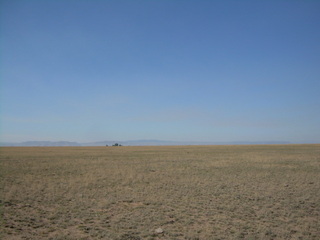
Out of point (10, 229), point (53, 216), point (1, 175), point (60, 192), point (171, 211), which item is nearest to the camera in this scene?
point (10, 229)

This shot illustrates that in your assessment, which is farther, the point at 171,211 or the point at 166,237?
the point at 171,211

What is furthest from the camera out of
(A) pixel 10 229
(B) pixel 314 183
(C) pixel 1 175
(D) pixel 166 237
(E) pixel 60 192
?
(C) pixel 1 175

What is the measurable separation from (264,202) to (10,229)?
11.0 meters

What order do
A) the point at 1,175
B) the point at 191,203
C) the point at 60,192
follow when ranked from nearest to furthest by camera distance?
the point at 191,203, the point at 60,192, the point at 1,175

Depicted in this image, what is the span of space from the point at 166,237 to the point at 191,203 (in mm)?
4188

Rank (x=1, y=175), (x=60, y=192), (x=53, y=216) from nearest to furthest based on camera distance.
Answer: (x=53, y=216) < (x=60, y=192) < (x=1, y=175)

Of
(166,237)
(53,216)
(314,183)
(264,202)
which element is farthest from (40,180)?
(314,183)

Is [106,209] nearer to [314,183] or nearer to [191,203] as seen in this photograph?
[191,203]

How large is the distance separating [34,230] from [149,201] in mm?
5442

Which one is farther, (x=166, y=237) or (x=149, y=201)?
(x=149, y=201)

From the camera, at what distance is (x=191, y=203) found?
38.7 ft

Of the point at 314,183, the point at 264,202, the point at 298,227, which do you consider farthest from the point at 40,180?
the point at 314,183

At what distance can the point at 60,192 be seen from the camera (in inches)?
560

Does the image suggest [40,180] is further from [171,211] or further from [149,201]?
[171,211]
